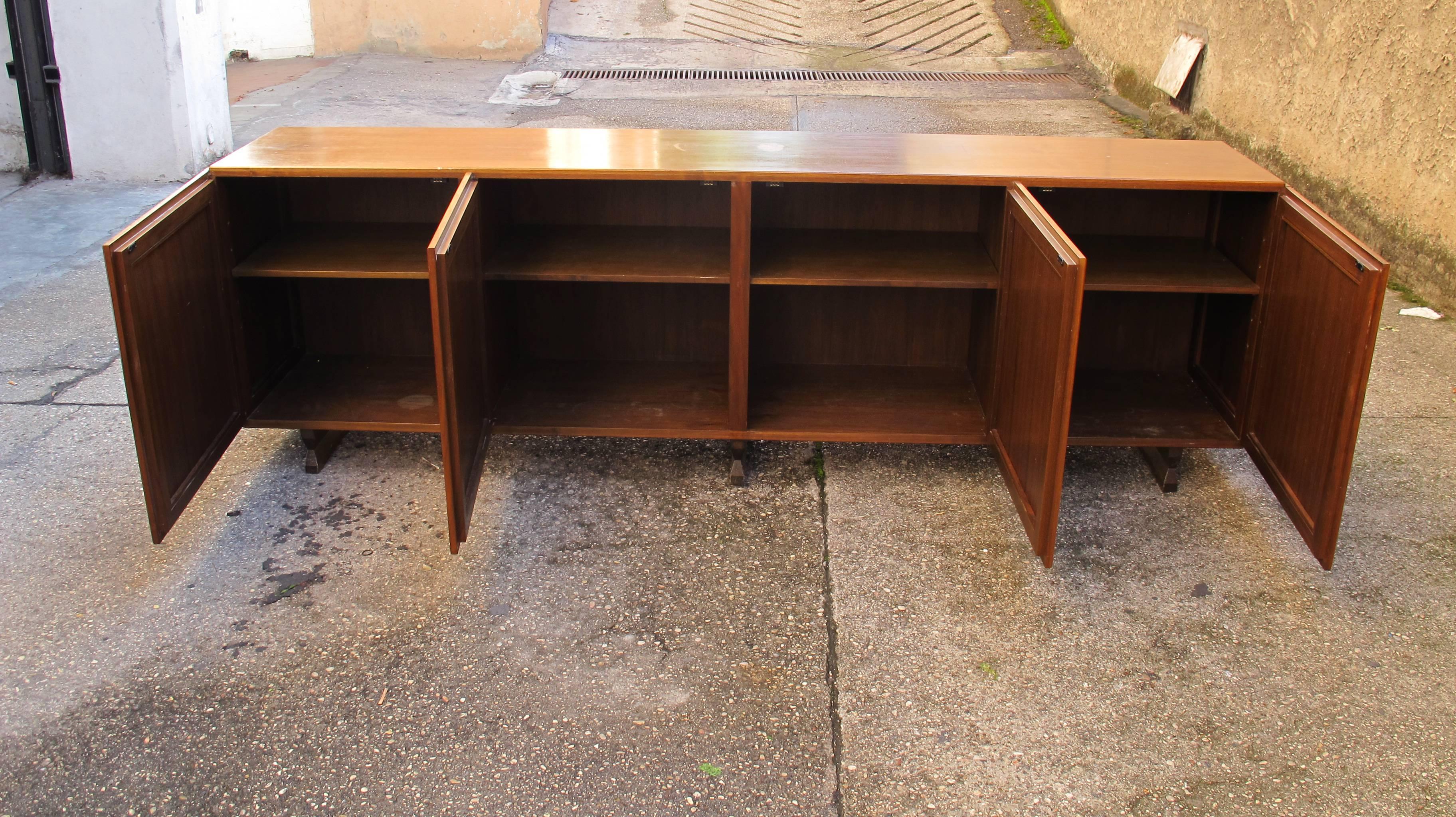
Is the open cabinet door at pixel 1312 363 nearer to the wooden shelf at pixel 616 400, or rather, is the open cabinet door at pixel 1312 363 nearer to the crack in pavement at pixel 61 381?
the wooden shelf at pixel 616 400

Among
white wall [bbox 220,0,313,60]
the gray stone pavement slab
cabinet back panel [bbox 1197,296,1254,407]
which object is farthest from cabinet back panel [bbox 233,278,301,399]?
white wall [bbox 220,0,313,60]

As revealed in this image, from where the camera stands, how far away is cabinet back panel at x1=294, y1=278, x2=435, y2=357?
12.2 ft

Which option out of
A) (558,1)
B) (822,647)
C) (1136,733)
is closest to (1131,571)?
(1136,733)

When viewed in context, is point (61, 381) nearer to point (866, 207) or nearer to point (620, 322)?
point (620, 322)

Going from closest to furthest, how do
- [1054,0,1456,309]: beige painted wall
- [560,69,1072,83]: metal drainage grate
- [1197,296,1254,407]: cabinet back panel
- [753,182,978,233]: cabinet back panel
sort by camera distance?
[1197,296,1254,407]: cabinet back panel
[753,182,978,233]: cabinet back panel
[1054,0,1456,309]: beige painted wall
[560,69,1072,83]: metal drainage grate

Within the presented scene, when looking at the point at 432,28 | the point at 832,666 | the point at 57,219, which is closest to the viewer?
the point at 832,666

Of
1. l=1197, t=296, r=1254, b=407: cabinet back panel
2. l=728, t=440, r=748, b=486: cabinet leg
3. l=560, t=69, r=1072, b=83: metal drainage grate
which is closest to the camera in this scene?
l=1197, t=296, r=1254, b=407: cabinet back panel

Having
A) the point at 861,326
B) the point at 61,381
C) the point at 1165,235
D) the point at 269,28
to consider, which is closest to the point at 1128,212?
the point at 1165,235

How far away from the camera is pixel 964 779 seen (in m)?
2.29

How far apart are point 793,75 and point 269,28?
14.0ft

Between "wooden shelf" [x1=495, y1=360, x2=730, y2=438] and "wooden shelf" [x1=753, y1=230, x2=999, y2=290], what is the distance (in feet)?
1.53

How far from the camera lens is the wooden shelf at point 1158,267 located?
10.3 ft

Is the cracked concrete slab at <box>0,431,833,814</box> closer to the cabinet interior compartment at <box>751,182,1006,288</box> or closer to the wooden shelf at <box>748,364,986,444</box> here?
the wooden shelf at <box>748,364,986,444</box>

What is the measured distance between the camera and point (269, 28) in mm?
9492
